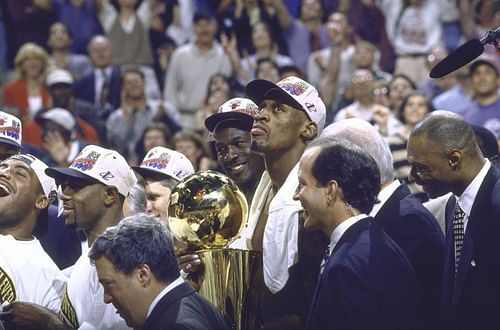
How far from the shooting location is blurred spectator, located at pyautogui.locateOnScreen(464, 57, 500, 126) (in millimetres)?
10562

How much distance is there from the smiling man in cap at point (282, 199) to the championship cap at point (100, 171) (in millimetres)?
752

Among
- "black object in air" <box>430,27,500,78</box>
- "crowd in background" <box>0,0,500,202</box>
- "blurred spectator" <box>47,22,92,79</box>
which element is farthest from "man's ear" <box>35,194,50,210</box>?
"blurred spectator" <box>47,22,92,79</box>

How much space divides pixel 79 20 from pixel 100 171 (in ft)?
26.8

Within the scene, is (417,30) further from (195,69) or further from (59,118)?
(59,118)

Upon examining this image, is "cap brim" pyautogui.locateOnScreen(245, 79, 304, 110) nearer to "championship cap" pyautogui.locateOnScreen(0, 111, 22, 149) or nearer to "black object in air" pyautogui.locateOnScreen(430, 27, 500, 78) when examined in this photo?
"black object in air" pyautogui.locateOnScreen(430, 27, 500, 78)

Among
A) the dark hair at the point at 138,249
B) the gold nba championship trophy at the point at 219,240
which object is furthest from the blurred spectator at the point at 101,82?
the dark hair at the point at 138,249

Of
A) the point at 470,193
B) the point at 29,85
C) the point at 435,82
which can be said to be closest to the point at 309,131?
the point at 470,193

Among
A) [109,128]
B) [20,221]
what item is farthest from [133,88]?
[20,221]

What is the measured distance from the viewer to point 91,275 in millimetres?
5824

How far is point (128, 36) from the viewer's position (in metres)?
14.1

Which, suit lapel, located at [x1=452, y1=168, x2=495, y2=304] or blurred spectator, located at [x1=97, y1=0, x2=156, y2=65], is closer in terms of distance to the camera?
suit lapel, located at [x1=452, y1=168, x2=495, y2=304]

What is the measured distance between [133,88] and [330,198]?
7.24 m

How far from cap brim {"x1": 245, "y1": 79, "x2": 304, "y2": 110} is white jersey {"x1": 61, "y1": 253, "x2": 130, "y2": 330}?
3.95 feet

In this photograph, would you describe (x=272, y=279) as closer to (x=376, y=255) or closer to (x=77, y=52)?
(x=376, y=255)
